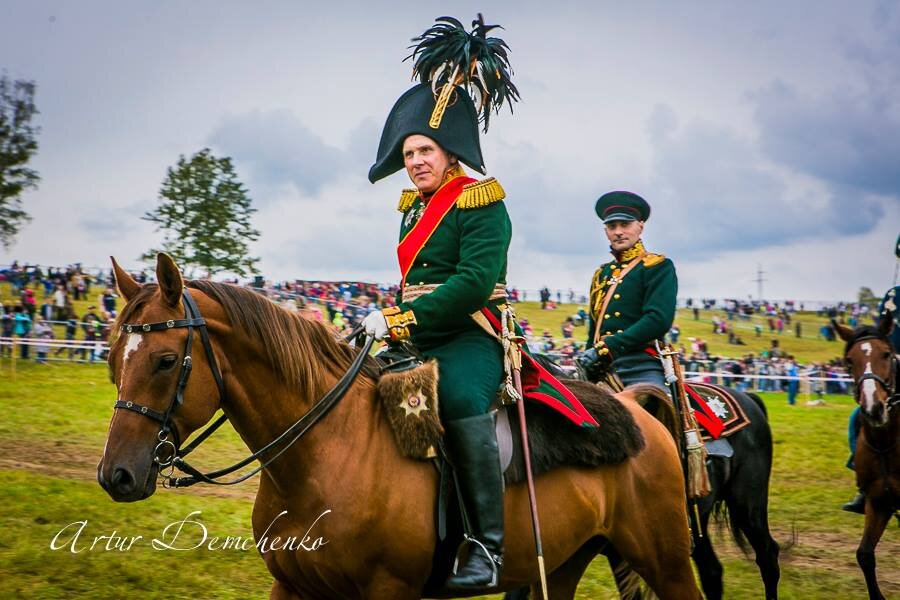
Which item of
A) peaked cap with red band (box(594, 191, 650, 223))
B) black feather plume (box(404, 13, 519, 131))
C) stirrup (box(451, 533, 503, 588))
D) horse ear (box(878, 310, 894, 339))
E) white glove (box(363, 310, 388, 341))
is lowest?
stirrup (box(451, 533, 503, 588))

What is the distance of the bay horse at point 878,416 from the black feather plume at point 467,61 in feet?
18.0

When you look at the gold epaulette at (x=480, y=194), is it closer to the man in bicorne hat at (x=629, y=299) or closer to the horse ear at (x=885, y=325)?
the man in bicorne hat at (x=629, y=299)

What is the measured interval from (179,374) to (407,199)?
6.22 feet

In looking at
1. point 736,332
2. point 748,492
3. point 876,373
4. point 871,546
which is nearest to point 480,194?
point 748,492

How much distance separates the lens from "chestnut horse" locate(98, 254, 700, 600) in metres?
3.88

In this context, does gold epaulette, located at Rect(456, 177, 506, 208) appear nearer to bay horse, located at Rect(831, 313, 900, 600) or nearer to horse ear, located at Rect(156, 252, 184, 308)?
horse ear, located at Rect(156, 252, 184, 308)

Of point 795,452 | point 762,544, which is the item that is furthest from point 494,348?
point 795,452

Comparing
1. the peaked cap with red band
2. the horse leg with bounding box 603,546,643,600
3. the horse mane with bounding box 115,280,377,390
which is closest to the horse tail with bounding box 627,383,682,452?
the horse leg with bounding box 603,546,643,600

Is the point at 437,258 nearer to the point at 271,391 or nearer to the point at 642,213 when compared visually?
the point at 271,391

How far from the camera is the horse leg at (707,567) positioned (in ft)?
24.3

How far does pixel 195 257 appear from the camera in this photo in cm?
2903

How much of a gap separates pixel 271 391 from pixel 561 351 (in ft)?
86.6

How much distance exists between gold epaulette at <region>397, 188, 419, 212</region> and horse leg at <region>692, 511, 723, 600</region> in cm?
406

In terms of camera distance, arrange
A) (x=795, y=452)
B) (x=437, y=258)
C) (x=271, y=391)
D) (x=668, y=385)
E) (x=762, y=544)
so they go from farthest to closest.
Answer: (x=795, y=452) < (x=762, y=544) < (x=668, y=385) < (x=437, y=258) < (x=271, y=391)
